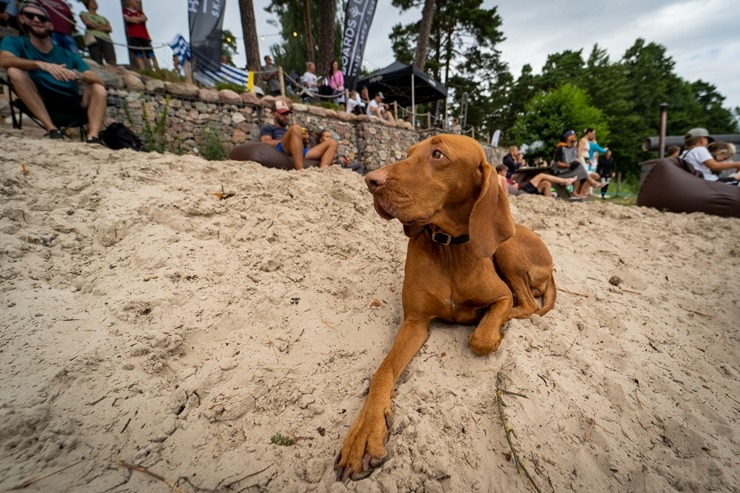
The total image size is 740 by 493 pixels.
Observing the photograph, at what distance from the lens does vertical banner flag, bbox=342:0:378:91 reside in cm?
1231

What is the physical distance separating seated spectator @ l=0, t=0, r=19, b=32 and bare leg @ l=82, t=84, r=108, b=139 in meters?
5.86

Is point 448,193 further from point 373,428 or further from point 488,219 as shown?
point 373,428

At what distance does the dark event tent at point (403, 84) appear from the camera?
1549cm

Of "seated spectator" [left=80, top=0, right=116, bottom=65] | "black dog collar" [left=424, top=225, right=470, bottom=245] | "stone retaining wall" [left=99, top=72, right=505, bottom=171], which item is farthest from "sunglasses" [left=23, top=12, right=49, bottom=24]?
"black dog collar" [left=424, top=225, right=470, bottom=245]

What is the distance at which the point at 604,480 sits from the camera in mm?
1240

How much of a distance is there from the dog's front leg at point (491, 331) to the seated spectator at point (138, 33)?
10.5 meters

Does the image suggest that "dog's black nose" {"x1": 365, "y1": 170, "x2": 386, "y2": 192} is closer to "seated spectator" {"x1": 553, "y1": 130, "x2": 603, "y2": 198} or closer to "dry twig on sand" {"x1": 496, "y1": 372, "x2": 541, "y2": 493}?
"dry twig on sand" {"x1": 496, "y1": 372, "x2": 541, "y2": 493}

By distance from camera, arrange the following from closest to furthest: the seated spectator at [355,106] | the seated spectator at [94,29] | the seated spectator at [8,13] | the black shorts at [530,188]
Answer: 1. the seated spectator at [8,13]
2. the seated spectator at [94,29]
3. the black shorts at [530,188]
4. the seated spectator at [355,106]

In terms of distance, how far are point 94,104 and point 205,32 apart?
681 cm

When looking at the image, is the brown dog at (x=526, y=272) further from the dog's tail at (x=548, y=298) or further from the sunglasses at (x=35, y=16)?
the sunglasses at (x=35, y=16)

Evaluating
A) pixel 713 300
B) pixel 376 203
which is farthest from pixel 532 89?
pixel 376 203

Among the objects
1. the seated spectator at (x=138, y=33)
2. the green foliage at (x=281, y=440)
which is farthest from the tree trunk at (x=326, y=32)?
the green foliage at (x=281, y=440)

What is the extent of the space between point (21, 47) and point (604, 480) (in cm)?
702

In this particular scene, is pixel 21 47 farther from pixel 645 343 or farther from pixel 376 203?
pixel 645 343
